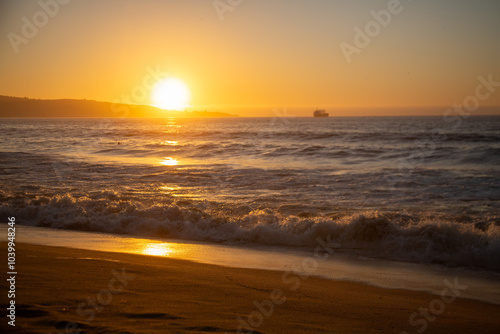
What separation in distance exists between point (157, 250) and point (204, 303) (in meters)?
3.78

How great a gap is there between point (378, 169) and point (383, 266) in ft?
40.2

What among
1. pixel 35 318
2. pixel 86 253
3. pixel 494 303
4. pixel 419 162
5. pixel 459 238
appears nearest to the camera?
pixel 35 318

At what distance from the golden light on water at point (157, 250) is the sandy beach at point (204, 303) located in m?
1.22

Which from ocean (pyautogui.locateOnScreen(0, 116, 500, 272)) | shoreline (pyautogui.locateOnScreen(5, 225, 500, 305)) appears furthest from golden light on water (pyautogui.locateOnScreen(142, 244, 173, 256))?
ocean (pyautogui.locateOnScreen(0, 116, 500, 272))

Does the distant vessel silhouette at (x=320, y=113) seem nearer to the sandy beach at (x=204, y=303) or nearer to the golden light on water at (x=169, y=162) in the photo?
the golden light on water at (x=169, y=162)

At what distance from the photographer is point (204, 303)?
488 centimetres

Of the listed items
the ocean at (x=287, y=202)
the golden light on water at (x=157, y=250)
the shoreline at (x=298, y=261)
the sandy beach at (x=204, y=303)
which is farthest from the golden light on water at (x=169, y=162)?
the sandy beach at (x=204, y=303)

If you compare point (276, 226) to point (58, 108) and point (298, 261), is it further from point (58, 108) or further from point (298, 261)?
point (58, 108)

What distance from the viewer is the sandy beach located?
13.5 feet

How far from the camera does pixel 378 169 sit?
1947cm

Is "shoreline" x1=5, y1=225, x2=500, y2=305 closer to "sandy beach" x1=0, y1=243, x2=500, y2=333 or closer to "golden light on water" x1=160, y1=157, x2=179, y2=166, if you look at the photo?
"sandy beach" x1=0, y1=243, x2=500, y2=333

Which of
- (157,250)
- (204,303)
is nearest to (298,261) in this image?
(157,250)

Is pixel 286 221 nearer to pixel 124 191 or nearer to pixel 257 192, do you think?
pixel 257 192

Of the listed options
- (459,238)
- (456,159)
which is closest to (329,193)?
(459,238)
